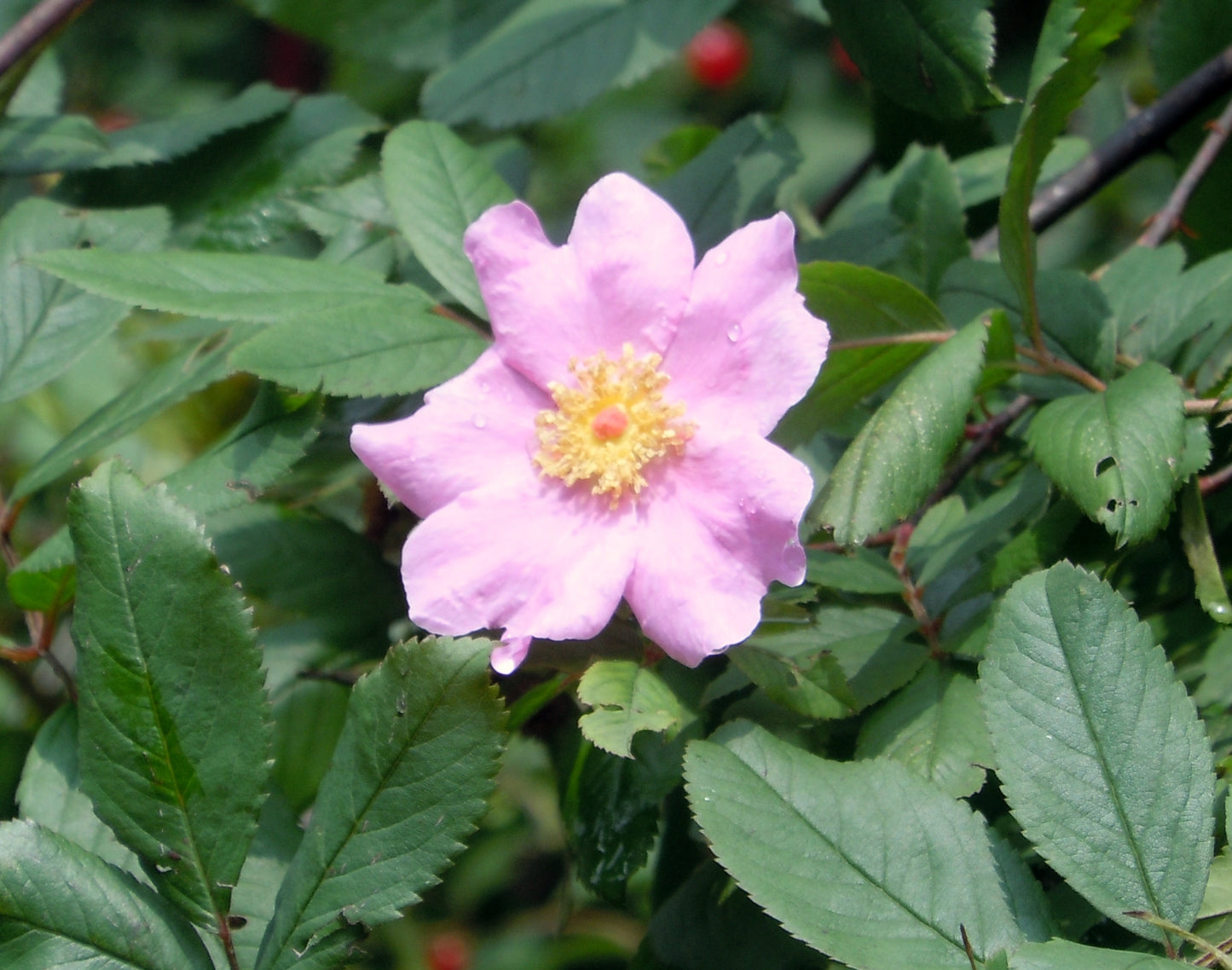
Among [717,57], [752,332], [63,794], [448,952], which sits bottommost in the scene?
[448,952]

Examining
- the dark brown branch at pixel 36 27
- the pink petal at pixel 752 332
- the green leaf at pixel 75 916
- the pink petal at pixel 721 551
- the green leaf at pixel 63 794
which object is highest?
the dark brown branch at pixel 36 27

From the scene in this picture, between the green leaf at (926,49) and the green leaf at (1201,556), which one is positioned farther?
the green leaf at (926,49)

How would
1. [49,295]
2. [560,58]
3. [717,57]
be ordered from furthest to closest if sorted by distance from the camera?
[717,57], [560,58], [49,295]

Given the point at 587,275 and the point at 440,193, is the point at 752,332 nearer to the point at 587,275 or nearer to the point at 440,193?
the point at 587,275

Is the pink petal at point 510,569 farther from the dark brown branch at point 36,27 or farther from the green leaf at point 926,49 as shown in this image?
the dark brown branch at point 36,27

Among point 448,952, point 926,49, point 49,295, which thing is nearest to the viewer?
point 926,49

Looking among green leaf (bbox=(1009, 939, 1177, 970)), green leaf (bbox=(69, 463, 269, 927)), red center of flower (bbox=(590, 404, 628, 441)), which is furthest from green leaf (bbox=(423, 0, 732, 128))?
green leaf (bbox=(1009, 939, 1177, 970))

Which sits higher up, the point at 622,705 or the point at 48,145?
the point at 48,145

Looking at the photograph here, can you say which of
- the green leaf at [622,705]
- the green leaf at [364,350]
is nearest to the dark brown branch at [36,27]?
the green leaf at [364,350]

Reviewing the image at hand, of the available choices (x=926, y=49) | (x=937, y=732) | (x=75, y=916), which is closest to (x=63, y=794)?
(x=75, y=916)
